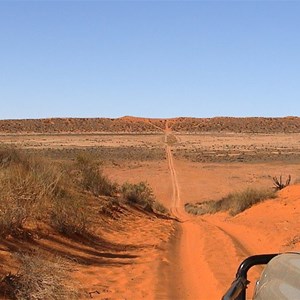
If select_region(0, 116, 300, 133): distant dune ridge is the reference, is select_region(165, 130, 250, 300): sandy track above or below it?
below

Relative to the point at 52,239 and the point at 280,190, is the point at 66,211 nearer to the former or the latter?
the point at 52,239

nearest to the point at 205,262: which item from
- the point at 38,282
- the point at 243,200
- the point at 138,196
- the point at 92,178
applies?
the point at 38,282

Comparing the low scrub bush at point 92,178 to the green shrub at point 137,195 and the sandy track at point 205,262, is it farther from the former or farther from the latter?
the sandy track at point 205,262

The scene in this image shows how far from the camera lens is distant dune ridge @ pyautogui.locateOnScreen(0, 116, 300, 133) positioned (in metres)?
123

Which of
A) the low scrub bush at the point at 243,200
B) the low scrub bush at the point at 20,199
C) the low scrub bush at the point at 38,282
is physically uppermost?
the low scrub bush at the point at 20,199

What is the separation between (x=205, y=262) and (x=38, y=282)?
4.50 meters

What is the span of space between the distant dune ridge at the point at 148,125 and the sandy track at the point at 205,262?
105 m

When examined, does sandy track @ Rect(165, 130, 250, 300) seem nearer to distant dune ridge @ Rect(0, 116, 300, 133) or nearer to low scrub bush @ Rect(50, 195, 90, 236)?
low scrub bush @ Rect(50, 195, 90, 236)

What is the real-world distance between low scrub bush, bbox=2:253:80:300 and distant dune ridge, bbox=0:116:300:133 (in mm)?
110646

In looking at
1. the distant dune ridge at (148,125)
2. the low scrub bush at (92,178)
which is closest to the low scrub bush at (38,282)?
the low scrub bush at (92,178)

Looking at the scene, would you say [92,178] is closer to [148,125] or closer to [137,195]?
[137,195]

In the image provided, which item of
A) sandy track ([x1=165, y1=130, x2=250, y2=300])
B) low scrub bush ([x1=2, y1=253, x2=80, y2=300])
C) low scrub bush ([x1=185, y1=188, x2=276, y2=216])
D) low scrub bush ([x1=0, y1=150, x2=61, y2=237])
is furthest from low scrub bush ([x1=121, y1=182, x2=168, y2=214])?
low scrub bush ([x1=2, y1=253, x2=80, y2=300])

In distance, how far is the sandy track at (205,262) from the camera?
827 centimetres

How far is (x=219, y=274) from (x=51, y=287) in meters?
3.55
